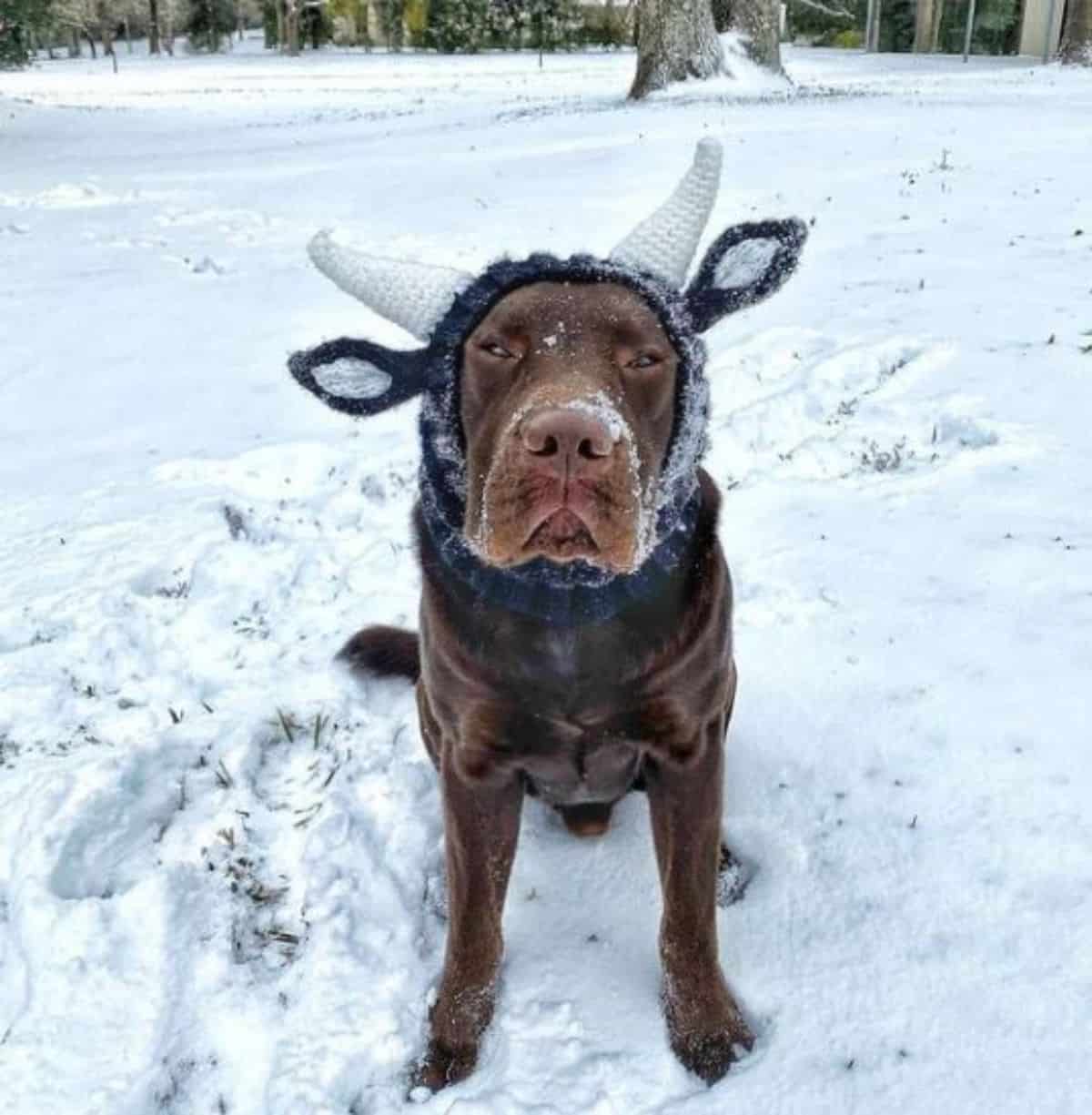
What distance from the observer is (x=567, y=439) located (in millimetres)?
1604

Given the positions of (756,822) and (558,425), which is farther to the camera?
(756,822)

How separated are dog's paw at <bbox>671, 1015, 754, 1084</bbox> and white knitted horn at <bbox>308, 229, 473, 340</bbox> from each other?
4.46 ft

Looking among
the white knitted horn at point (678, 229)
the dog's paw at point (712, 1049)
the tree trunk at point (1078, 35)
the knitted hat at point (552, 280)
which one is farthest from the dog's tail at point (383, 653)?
the tree trunk at point (1078, 35)

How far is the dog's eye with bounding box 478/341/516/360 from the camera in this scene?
1.86 meters

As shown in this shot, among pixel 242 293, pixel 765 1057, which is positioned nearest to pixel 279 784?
pixel 765 1057

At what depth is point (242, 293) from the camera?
25.9 ft

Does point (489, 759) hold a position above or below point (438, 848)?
above

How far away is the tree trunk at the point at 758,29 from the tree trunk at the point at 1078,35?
5608 mm

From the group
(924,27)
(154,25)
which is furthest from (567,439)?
(154,25)

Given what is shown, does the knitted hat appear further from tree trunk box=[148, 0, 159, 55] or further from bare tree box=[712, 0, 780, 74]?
tree trunk box=[148, 0, 159, 55]

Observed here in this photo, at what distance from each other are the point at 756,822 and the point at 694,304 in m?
1.23

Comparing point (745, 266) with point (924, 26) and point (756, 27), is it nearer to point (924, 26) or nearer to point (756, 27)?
point (756, 27)

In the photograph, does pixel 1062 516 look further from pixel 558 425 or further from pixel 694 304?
pixel 558 425

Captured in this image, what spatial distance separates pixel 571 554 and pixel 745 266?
66 cm
